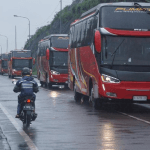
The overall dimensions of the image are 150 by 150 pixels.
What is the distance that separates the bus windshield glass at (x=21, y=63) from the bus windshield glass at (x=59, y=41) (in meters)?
23.2

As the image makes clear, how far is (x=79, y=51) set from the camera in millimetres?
22891

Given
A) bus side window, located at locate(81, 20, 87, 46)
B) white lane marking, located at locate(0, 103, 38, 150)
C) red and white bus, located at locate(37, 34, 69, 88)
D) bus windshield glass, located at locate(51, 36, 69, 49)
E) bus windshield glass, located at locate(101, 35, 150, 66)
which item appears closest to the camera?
white lane marking, located at locate(0, 103, 38, 150)

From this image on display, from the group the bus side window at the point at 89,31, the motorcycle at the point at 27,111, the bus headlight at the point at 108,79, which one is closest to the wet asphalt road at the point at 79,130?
the motorcycle at the point at 27,111

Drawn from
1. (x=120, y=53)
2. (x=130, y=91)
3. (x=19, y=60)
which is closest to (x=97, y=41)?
(x=120, y=53)

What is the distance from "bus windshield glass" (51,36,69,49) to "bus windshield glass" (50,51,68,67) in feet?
1.61

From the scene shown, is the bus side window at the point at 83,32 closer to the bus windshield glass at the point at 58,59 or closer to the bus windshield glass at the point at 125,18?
the bus windshield glass at the point at 125,18

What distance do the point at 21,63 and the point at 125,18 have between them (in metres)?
42.6

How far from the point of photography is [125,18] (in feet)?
59.0

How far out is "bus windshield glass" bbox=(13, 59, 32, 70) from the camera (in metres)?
59.3

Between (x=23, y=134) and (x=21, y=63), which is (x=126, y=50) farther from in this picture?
(x=21, y=63)

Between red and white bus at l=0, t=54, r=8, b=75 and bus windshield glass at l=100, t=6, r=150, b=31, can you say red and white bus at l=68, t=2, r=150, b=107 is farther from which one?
red and white bus at l=0, t=54, r=8, b=75

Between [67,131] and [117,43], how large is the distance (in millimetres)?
5835

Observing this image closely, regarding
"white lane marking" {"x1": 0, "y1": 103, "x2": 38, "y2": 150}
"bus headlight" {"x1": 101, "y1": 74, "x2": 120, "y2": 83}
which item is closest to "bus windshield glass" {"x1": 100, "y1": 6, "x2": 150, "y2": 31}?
"bus headlight" {"x1": 101, "y1": 74, "x2": 120, "y2": 83}

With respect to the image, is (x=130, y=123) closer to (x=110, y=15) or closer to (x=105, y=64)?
(x=105, y=64)
